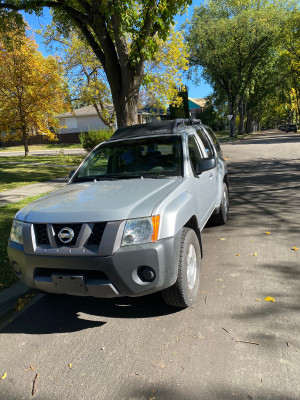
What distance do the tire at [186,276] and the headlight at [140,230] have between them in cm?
42

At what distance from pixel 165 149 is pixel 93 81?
22.4 m

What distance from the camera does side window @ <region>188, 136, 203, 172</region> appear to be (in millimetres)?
4266

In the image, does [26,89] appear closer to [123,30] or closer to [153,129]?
[123,30]

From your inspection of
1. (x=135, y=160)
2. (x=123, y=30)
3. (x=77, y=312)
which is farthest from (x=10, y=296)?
(x=123, y=30)

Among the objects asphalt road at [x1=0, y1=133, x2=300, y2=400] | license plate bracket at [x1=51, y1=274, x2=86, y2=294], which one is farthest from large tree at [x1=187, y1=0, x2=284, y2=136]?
license plate bracket at [x1=51, y1=274, x2=86, y2=294]

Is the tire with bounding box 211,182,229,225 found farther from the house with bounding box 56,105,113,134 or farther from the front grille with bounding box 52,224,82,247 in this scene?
the house with bounding box 56,105,113,134

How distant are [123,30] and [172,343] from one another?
8.90m

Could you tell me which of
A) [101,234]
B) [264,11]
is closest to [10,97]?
[101,234]

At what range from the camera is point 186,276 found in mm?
3105

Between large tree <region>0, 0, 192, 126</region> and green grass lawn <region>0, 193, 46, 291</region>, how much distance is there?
4.30m

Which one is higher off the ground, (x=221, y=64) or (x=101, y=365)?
(x=221, y=64)

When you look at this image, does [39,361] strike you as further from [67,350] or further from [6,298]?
[6,298]

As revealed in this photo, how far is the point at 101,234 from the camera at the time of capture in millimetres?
2768

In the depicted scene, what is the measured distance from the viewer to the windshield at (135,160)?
399 cm
